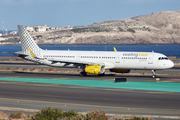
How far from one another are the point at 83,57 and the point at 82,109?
2747 centimetres

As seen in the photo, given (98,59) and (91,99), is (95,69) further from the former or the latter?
(91,99)

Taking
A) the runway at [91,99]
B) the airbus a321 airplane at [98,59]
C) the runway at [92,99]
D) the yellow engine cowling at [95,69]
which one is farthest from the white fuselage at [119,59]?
the runway at [92,99]

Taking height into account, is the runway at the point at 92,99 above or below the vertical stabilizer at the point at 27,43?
below

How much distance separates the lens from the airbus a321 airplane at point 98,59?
4841cm

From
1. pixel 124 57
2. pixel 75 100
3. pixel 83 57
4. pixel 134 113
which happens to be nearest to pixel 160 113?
pixel 134 113

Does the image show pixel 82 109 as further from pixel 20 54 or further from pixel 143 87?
pixel 20 54

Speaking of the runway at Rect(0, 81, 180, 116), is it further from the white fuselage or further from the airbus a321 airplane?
the white fuselage

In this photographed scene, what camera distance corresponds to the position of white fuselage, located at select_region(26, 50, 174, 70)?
48031 mm

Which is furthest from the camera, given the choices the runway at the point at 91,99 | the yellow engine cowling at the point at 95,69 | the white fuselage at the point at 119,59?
the yellow engine cowling at the point at 95,69

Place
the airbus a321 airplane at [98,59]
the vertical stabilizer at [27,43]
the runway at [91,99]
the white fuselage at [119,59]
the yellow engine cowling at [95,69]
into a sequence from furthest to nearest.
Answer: the vertical stabilizer at [27,43]
the yellow engine cowling at [95,69]
the airbus a321 airplane at [98,59]
the white fuselage at [119,59]
the runway at [91,99]

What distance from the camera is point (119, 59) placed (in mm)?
49938

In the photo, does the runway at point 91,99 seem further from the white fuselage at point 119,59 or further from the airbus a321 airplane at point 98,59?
the white fuselage at point 119,59

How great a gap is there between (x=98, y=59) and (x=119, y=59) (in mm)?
3768

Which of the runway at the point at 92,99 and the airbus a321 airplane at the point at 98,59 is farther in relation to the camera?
the airbus a321 airplane at the point at 98,59
